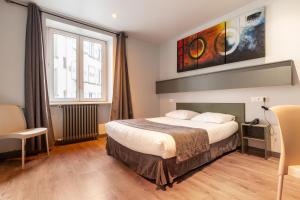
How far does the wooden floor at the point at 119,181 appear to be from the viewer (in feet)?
5.45

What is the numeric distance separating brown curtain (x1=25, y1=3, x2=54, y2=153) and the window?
0.44 metres

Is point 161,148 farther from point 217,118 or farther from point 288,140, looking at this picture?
point 217,118

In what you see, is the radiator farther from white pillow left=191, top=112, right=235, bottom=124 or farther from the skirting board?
white pillow left=191, top=112, right=235, bottom=124

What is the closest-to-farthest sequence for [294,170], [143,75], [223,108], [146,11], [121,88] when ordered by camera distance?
1. [294,170]
2. [146,11]
3. [223,108]
4. [121,88]
5. [143,75]

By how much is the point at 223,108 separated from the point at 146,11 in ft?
8.21

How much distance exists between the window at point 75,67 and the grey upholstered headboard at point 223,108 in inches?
92.5

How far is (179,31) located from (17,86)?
12.1ft

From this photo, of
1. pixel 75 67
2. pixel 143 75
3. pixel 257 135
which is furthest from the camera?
pixel 143 75

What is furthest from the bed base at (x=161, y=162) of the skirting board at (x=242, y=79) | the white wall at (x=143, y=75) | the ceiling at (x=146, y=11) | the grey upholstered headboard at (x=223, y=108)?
the ceiling at (x=146, y=11)

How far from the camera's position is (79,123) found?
3611 mm

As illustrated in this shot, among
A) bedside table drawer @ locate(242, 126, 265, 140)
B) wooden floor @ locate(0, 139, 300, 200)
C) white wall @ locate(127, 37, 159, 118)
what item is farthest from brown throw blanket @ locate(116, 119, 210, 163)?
white wall @ locate(127, 37, 159, 118)

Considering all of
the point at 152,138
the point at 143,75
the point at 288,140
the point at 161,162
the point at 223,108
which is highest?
the point at 143,75

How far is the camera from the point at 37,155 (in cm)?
284

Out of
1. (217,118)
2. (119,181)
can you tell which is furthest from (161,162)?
(217,118)
